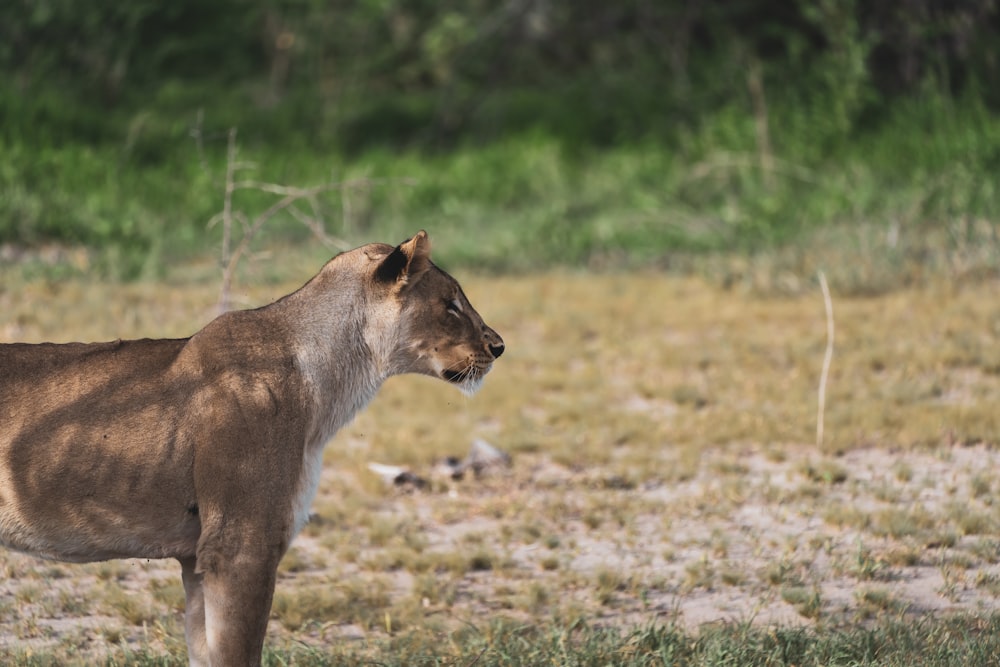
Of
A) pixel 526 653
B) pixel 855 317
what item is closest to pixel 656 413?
pixel 855 317

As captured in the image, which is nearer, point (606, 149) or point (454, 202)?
point (454, 202)

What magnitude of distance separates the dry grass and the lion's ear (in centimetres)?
169

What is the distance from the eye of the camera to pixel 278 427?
417 centimetres

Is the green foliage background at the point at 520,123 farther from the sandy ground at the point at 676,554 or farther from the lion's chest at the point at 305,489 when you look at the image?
the lion's chest at the point at 305,489

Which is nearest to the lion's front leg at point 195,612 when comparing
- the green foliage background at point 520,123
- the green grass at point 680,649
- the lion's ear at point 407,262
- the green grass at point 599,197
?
the green grass at point 680,649

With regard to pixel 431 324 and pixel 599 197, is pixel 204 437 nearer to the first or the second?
pixel 431 324

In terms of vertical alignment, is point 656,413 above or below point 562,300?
below

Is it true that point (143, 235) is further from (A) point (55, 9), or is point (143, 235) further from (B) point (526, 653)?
(B) point (526, 653)

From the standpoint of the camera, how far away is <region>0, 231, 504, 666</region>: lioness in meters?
4.02

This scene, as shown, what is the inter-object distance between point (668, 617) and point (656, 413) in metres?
3.13

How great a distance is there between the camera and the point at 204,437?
4.10 meters

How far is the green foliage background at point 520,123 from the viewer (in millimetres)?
12266

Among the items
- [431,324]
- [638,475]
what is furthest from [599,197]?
[431,324]

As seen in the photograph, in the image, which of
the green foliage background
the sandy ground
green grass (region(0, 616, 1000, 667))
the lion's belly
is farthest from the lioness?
the green foliage background
